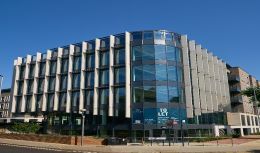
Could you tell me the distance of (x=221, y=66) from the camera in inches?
2798

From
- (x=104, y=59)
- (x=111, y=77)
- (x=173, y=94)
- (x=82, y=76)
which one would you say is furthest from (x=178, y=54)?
(x=82, y=76)

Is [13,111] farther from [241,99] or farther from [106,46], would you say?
[241,99]

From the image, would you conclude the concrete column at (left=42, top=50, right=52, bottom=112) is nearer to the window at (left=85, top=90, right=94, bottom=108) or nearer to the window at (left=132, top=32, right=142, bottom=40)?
the window at (left=85, top=90, right=94, bottom=108)

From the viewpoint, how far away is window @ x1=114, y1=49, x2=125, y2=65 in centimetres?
5256

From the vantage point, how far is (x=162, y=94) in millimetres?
49031

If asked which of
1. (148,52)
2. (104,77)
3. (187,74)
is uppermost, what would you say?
(148,52)

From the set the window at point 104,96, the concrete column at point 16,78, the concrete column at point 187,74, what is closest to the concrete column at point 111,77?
the window at point 104,96

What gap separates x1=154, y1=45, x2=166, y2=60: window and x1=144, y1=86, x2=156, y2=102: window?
5743mm

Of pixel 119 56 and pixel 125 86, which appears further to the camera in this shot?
pixel 119 56

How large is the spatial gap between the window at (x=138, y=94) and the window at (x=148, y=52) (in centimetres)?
567

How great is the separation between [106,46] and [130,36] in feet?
17.5

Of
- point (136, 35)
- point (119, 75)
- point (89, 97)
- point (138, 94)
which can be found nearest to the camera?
point (138, 94)

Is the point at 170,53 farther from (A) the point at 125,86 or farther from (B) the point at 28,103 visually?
(B) the point at 28,103

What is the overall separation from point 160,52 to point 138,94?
878 centimetres
